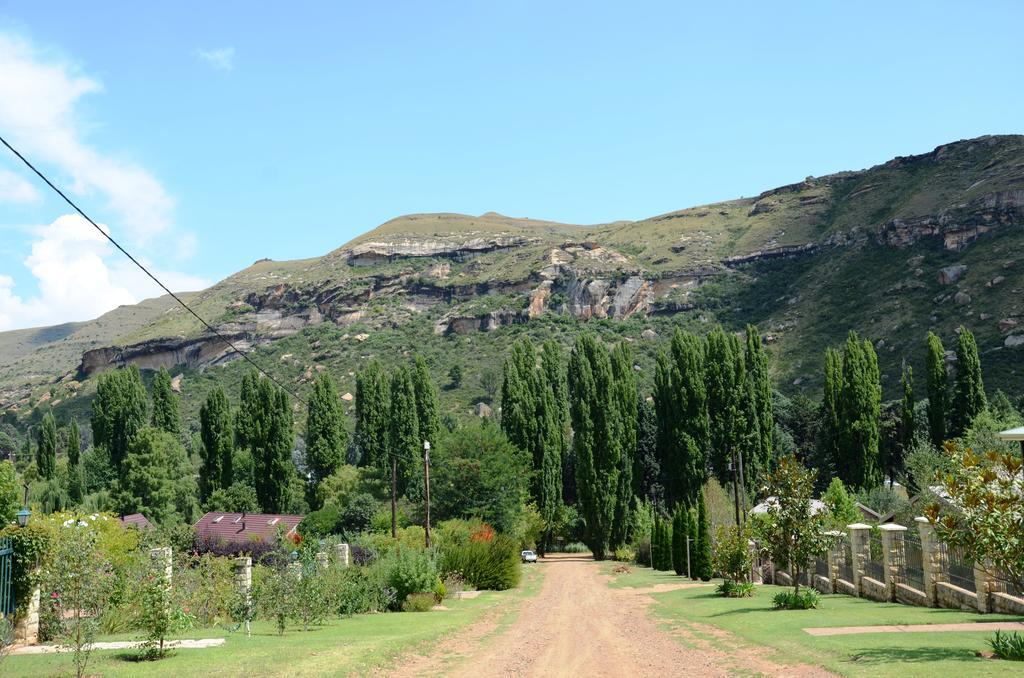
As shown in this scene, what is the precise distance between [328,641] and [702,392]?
1479 inches

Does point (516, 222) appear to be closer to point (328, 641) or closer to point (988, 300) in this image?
point (988, 300)

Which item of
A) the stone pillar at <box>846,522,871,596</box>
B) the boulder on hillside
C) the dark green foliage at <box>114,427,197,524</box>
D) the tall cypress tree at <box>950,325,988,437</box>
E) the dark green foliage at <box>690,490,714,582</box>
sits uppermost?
the boulder on hillside

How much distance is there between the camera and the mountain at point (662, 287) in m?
74.5

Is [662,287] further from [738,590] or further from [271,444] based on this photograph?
[738,590]

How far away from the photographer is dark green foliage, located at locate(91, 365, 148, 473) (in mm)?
61719

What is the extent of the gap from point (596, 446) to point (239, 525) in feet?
70.9

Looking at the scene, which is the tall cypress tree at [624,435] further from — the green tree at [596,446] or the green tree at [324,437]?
the green tree at [324,437]

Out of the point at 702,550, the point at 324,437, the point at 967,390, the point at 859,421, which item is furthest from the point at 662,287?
the point at 702,550

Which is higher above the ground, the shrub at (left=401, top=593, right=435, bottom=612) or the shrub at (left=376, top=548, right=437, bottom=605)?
the shrub at (left=376, top=548, right=437, bottom=605)

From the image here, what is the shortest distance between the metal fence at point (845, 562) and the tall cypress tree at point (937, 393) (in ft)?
94.2

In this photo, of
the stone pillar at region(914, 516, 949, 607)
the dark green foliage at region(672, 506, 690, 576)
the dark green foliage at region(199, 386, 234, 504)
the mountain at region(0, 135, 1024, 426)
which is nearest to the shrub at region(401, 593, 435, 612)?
the stone pillar at region(914, 516, 949, 607)

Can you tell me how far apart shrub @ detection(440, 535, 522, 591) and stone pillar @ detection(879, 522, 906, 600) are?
558 inches

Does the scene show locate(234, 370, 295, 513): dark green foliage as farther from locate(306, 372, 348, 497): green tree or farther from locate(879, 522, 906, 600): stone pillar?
locate(879, 522, 906, 600): stone pillar

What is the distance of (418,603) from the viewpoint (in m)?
21.5
